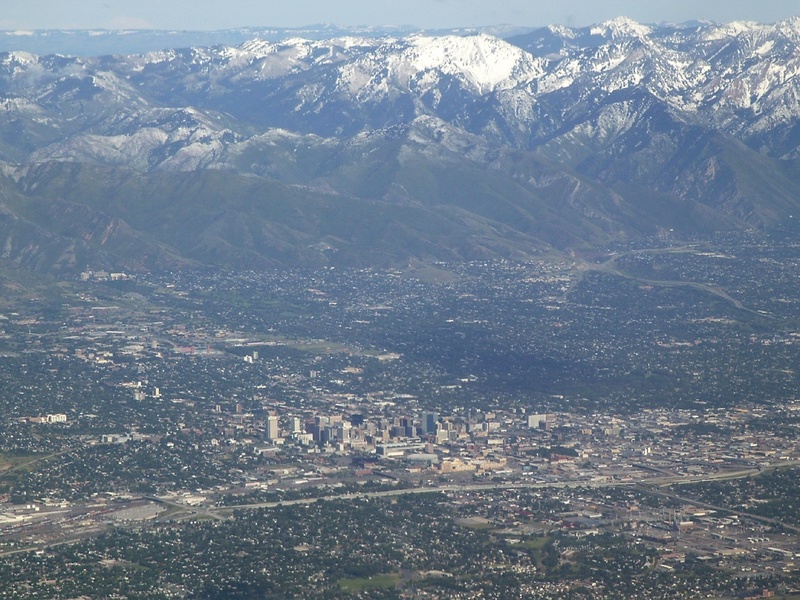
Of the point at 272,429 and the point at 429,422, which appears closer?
the point at 272,429

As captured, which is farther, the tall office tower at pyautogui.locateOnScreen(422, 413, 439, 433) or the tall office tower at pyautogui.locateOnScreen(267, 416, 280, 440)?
the tall office tower at pyautogui.locateOnScreen(422, 413, 439, 433)

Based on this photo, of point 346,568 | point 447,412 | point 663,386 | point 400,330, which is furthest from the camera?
point 400,330

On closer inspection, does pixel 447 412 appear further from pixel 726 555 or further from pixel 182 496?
pixel 726 555

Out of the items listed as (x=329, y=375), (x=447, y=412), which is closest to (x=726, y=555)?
(x=447, y=412)

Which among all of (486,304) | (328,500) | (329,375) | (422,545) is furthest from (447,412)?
(486,304)

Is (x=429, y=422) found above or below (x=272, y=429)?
→ above

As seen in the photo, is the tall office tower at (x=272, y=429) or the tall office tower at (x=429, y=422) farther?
the tall office tower at (x=429, y=422)

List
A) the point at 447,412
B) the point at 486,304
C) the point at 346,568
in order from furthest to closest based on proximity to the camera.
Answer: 1. the point at 486,304
2. the point at 447,412
3. the point at 346,568

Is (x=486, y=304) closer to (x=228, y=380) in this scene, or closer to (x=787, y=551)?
(x=228, y=380)

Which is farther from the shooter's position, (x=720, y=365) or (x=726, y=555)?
(x=720, y=365)
